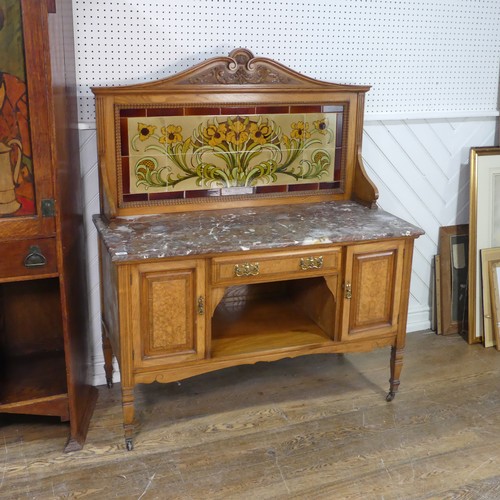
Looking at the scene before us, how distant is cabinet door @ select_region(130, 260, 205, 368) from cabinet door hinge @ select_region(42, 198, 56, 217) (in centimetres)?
36

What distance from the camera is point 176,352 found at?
246 cm

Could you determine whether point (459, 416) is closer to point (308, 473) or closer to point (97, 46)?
point (308, 473)

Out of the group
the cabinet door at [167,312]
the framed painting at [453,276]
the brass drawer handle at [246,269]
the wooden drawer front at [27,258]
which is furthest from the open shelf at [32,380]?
the framed painting at [453,276]

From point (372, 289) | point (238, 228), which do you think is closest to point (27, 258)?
point (238, 228)

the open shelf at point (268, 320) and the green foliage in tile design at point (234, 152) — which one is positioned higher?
the green foliage in tile design at point (234, 152)

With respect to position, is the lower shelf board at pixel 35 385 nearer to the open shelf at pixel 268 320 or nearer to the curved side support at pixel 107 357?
the curved side support at pixel 107 357

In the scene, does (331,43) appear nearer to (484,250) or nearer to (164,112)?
(164,112)

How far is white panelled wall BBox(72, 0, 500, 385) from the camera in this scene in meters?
2.68

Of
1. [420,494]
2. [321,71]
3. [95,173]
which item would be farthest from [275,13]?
[420,494]

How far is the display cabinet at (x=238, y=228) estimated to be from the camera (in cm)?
239

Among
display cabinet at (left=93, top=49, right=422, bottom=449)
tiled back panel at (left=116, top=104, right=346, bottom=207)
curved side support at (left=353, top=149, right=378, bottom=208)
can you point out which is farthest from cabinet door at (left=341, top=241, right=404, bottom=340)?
tiled back panel at (left=116, top=104, right=346, bottom=207)

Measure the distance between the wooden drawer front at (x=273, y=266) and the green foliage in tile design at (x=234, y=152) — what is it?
0.58 m

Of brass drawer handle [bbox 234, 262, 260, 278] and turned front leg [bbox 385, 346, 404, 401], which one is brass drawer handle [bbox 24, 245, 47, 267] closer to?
brass drawer handle [bbox 234, 262, 260, 278]

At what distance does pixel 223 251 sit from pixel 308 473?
0.92 metres
